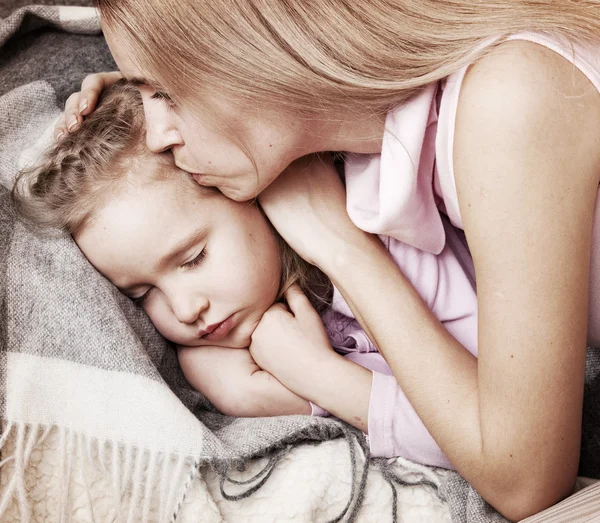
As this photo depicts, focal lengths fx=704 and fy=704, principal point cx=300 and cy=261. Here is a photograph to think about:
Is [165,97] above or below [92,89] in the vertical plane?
above

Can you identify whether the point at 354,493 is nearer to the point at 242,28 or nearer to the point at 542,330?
the point at 542,330

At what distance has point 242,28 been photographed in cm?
87

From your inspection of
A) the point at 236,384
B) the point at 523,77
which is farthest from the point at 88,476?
the point at 523,77

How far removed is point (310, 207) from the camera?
116 cm

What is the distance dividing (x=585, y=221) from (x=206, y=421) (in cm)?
66

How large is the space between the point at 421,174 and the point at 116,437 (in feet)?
1.89

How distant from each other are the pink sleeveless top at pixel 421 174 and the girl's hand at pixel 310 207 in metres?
0.03

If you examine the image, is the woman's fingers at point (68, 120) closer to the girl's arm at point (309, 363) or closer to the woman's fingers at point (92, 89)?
the woman's fingers at point (92, 89)

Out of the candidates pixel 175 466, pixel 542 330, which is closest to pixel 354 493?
pixel 175 466

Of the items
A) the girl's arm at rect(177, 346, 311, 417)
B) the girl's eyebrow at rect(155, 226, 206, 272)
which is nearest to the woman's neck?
the girl's eyebrow at rect(155, 226, 206, 272)

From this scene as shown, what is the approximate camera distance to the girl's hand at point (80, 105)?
124 centimetres

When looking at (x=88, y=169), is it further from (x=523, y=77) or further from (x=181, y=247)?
(x=523, y=77)

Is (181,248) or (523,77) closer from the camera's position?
(523,77)

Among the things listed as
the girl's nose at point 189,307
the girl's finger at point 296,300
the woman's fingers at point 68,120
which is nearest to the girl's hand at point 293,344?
the girl's finger at point 296,300
